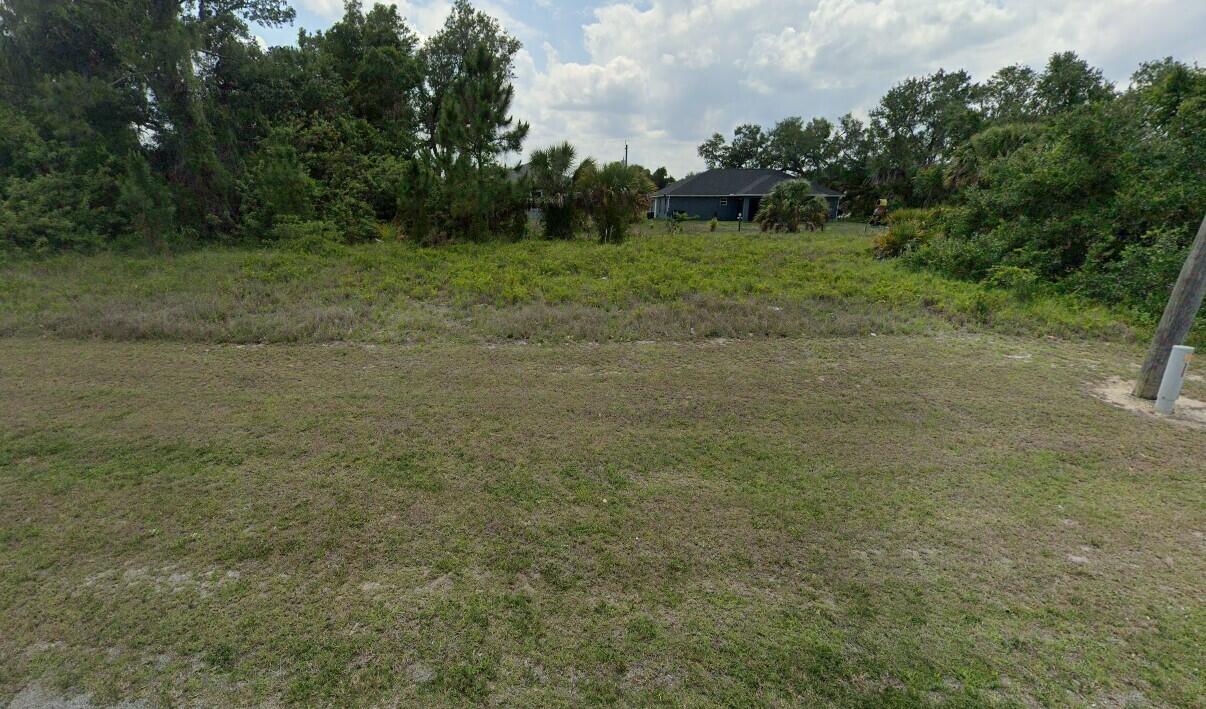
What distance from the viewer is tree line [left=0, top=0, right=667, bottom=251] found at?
11594mm

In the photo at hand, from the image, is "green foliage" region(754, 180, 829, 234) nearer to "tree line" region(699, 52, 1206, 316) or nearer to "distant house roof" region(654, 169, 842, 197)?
"tree line" region(699, 52, 1206, 316)

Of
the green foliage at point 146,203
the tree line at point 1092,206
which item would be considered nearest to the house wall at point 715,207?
the tree line at point 1092,206

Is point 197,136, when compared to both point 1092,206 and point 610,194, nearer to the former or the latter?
point 610,194

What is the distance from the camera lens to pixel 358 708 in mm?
1705

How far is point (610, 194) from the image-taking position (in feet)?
47.9

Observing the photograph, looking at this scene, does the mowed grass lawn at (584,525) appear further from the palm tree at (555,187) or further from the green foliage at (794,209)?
the green foliage at (794,209)

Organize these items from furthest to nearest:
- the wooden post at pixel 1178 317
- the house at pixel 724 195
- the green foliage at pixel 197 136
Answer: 1. the house at pixel 724 195
2. the green foliage at pixel 197 136
3. the wooden post at pixel 1178 317

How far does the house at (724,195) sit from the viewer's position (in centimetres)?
3300

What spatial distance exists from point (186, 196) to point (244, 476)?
14320 millimetres

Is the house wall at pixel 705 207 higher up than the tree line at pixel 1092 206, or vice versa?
the house wall at pixel 705 207

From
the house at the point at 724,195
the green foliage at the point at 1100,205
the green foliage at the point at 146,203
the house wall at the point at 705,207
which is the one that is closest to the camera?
the green foliage at the point at 1100,205

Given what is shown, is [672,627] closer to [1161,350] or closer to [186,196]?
[1161,350]

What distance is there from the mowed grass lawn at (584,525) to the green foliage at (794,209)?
17.0 meters

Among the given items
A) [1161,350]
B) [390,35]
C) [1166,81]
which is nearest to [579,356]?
[1161,350]
